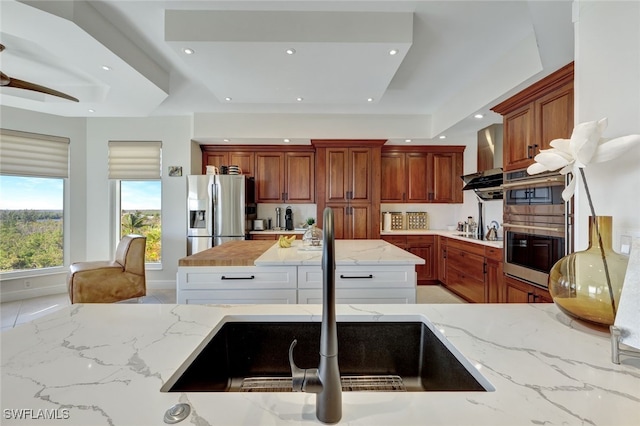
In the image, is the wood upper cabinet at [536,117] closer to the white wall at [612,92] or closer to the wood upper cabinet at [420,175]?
Answer: the white wall at [612,92]

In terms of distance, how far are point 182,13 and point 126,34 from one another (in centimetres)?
70

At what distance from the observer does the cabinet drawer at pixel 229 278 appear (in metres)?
1.88

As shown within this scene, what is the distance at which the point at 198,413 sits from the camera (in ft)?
1.63

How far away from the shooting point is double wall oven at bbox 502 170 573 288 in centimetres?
215

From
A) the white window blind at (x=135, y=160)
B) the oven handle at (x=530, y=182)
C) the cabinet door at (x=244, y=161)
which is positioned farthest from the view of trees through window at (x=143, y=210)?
the oven handle at (x=530, y=182)

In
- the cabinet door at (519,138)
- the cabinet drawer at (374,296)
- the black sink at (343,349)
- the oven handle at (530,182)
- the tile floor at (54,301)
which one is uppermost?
the cabinet door at (519,138)

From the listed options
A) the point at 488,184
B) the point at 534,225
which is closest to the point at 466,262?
the point at 488,184

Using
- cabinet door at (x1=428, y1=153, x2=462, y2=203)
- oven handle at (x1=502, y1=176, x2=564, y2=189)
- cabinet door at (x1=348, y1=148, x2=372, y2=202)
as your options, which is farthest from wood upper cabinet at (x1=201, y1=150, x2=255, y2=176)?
oven handle at (x1=502, y1=176, x2=564, y2=189)

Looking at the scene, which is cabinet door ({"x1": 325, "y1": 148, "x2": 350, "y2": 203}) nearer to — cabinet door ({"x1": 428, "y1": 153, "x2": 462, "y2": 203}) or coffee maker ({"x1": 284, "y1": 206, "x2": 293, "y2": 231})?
coffee maker ({"x1": 284, "y1": 206, "x2": 293, "y2": 231})

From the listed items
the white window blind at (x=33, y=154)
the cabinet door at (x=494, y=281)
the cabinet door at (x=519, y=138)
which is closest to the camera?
the cabinet door at (x=519, y=138)

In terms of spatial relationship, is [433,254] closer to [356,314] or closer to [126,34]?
[356,314]

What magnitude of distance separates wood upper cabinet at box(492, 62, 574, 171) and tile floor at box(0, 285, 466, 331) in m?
1.98

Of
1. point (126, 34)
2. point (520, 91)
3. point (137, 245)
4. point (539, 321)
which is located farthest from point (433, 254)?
point (126, 34)

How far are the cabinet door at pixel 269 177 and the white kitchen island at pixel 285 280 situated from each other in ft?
9.14
